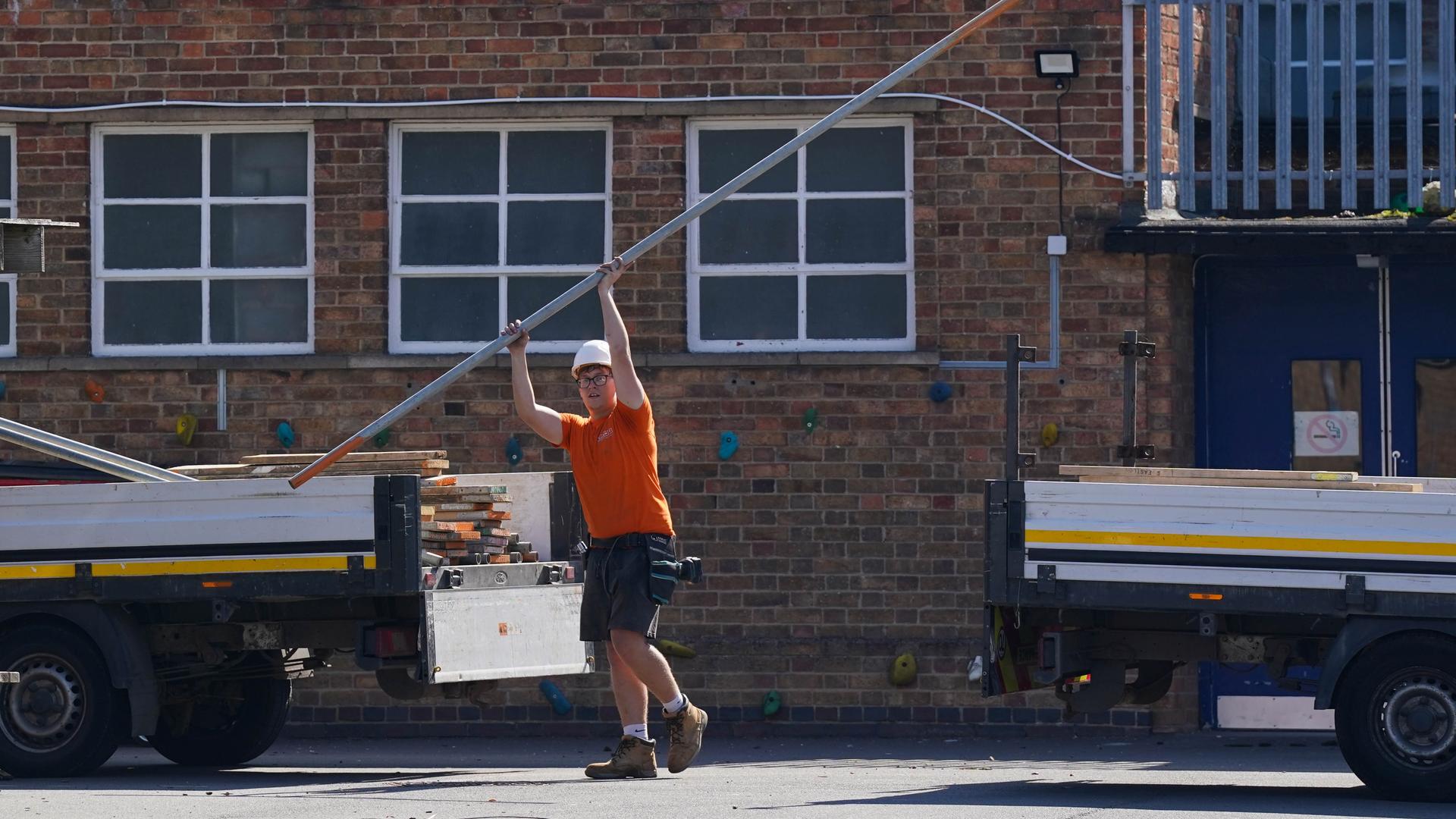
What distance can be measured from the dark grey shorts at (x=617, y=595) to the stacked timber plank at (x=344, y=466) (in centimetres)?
106

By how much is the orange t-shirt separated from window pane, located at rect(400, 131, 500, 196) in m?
4.55

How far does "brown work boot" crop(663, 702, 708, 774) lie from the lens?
9.75 metres

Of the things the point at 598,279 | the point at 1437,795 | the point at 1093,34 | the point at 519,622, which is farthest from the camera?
the point at 1093,34

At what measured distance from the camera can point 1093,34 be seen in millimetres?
13320

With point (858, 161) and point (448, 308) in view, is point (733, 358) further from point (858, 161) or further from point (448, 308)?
point (448, 308)

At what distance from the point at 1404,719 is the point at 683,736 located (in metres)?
3.03

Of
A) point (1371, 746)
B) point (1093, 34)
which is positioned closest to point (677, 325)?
point (1093, 34)

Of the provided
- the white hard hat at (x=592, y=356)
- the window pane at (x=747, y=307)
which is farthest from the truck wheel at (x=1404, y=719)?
the window pane at (x=747, y=307)

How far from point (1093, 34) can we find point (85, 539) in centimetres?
662

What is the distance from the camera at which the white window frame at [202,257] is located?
14.0 meters

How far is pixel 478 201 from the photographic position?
14.0 m

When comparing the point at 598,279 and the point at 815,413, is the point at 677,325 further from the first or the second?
the point at 598,279

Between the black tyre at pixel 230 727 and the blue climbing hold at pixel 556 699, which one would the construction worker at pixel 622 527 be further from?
the blue climbing hold at pixel 556 699

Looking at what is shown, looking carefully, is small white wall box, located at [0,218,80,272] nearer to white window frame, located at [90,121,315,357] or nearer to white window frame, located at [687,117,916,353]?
white window frame, located at [90,121,315,357]
